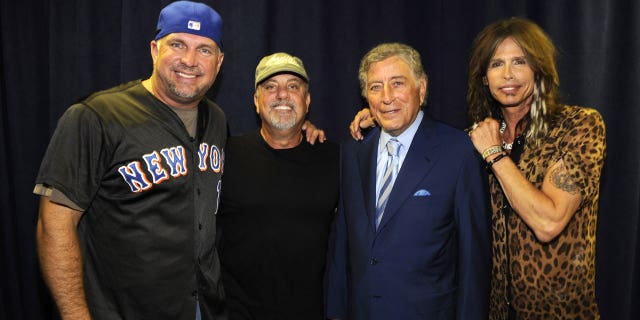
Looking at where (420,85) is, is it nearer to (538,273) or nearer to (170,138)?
(538,273)

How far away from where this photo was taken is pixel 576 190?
1.62m

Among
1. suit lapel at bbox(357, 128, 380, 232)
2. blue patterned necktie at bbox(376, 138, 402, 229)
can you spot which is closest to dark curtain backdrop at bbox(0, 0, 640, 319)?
suit lapel at bbox(357, 128, 380, 232)

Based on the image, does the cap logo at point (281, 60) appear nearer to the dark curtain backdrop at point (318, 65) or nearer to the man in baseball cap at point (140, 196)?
the man in baseball cap at point (140, 196)

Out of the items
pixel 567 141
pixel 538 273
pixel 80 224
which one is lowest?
pixel 538 273

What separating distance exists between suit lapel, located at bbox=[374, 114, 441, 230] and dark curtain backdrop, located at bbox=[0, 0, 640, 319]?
3.30 feet

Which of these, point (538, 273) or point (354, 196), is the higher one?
point (354, 196)

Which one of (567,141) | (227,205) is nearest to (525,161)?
(567,141)

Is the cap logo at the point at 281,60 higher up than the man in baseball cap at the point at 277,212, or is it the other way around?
the cap logo at the point at 281,60

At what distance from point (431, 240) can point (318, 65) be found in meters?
1.44

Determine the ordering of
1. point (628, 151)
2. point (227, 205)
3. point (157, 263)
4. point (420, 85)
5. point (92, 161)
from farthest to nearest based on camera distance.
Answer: point (628, 151) → point (227, 205) → point (420, 85) → point (157, 263) → point (92, 161)

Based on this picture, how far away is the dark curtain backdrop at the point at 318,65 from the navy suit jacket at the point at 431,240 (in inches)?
41.6

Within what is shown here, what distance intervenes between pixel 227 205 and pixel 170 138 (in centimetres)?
47

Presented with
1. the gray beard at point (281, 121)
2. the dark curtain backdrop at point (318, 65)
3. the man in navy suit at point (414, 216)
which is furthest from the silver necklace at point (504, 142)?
the gray beard at point (281, 121)

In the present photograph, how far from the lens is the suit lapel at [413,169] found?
1.70 meters
